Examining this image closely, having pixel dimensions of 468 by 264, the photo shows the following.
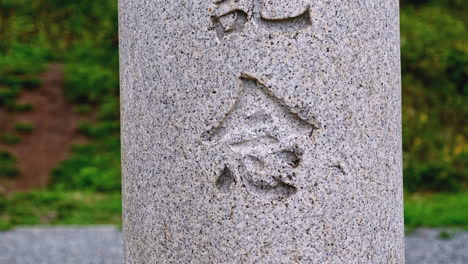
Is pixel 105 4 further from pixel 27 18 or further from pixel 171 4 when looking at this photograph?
pixel 171 4

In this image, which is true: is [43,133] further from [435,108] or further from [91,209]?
[435,108]

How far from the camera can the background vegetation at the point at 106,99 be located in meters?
7.20

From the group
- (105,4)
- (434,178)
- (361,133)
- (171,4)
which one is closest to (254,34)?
(171,4)

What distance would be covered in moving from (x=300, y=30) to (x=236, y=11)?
0.19 m

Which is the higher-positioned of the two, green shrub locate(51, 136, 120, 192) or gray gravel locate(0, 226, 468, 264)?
green shrub locate(51, 136, 120, 192)

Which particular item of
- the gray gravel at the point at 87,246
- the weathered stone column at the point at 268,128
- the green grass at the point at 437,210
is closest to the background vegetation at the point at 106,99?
the green grass at the point at 437,210

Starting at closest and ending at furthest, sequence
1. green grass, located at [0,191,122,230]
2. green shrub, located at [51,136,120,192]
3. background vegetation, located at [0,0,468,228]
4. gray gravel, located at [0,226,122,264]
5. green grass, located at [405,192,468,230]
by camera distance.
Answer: gray gravel, located at [0,226,122,264], green grass, located at [405,192,468,230], green grass, located at [0,191,122,230], background vegetation, located at [0,0,468,228], green shrub, located at [51,136,120,192]

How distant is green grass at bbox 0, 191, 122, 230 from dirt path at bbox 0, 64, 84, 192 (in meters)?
0.53

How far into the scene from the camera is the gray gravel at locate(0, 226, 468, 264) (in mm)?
5344

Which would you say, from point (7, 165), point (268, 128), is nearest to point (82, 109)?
point (7, 165)

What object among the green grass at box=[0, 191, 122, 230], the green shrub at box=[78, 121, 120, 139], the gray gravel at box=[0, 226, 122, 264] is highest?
the green shrub at box=[78, 121, 120, 139]

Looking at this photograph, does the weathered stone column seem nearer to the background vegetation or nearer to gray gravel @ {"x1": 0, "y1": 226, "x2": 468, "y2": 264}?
gray gravel @ {"x1": 0, "y1": 226, "x2": 468, "y2": 264}

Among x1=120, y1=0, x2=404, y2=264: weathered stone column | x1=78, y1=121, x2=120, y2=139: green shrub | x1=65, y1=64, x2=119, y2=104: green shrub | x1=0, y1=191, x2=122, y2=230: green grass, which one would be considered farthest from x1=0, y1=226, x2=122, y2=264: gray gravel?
x1=120, y1=0, x2=404, y2=264: weathered stone column

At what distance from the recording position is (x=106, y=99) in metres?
8.93
